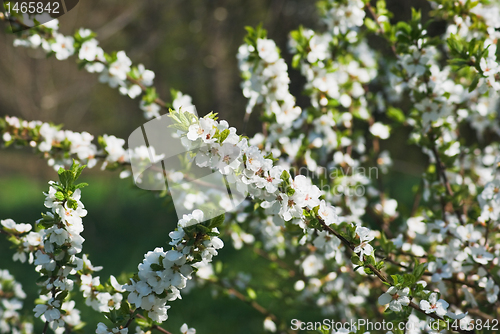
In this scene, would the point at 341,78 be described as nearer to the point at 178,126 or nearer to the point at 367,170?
the point at 367,170

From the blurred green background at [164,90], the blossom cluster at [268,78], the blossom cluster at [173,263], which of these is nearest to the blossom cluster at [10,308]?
the blurred green background at [164,90]

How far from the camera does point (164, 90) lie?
764 cm

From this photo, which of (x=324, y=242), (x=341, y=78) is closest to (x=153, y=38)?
(x=341, y=78)

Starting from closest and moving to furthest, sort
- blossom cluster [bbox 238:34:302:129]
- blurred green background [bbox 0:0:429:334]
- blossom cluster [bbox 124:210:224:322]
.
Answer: blossom cluster [bbox 124:210:224:322], blossom cluster [bbox 238:34:302:129], blurred green background [bbox 0:0:429:334]

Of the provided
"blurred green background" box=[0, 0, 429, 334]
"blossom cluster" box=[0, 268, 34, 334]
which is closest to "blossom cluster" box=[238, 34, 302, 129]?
"blurred green background" box=[0, 0, 429, 334]

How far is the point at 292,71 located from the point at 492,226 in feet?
7.82

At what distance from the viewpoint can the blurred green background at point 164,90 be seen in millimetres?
3459

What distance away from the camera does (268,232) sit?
2078mm

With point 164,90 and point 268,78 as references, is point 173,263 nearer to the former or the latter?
point 268,78

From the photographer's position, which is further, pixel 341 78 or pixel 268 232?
pixel 341 78

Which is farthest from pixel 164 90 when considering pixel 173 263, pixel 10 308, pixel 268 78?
pixel 173 263

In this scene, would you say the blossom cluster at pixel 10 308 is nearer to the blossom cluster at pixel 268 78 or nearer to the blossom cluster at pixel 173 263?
the blossom cluster at pixel 173 263

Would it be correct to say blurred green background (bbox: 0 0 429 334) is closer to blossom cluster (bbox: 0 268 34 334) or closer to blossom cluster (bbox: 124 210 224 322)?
blossom cluster (bbox: 0 268 34 334)

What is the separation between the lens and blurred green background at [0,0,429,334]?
3.46 metres
